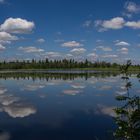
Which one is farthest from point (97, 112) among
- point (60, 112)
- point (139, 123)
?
point (139, 123)

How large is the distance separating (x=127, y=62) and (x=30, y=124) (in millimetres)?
15758

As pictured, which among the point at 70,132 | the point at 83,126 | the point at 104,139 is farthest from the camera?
the point at 83,126

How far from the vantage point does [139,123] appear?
863 cm

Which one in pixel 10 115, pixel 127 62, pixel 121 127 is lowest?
pixel 10 115

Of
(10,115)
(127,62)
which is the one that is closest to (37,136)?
(10,115)

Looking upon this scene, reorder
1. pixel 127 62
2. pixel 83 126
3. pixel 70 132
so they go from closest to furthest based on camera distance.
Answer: pixel 127 62 < pixel 70 132 < pixel 83 126

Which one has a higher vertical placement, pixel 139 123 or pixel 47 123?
pixel 139 123

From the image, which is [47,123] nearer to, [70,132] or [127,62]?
[70,132]

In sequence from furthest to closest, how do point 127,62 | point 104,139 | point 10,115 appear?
point 10,115, point 104,139, point 127,62

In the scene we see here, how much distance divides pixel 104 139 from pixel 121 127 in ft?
33.0

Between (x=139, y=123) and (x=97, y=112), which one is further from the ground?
(x=139, y=123)

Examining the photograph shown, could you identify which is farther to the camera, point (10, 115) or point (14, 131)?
point (10, 115)

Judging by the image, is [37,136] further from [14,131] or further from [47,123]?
[47,123]

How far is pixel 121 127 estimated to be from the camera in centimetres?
838
